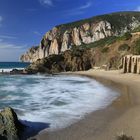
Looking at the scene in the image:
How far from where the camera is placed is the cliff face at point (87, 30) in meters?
145

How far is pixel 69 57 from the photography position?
211ft

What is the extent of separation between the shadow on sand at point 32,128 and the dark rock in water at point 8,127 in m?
0.31

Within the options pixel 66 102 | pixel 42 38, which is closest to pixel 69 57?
pixel 66 102

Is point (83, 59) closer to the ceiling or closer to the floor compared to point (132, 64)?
closer to the ceiling

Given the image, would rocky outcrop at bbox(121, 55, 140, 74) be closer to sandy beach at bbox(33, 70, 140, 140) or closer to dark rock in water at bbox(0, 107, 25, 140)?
sandy beach at bbox(33, 70, 140, 140)

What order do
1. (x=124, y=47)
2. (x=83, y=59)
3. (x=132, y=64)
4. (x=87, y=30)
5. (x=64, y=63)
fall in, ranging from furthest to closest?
(x=87, y=30)
(x=64, y=63)
(x=83, y=59)
(x=124, y=47)
(x=132, y=64)

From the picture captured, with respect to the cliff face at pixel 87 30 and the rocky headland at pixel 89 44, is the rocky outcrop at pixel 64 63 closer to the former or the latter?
the rocky headland at pixel 89 44

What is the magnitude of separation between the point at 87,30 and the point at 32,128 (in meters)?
144

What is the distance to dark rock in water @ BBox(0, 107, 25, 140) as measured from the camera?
11.6 m

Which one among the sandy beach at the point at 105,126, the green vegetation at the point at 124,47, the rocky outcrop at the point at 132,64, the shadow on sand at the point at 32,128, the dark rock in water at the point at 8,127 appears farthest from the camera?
the green vegetation at the point at 124,47

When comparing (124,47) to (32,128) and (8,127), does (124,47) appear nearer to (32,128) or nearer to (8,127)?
(32,128)

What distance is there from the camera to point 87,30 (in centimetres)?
15500

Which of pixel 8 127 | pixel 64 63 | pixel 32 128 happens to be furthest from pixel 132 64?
pixel 8 127

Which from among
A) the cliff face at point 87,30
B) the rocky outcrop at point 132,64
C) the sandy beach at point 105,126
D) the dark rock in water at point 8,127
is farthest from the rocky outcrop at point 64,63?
the cliff face at point 87,30
